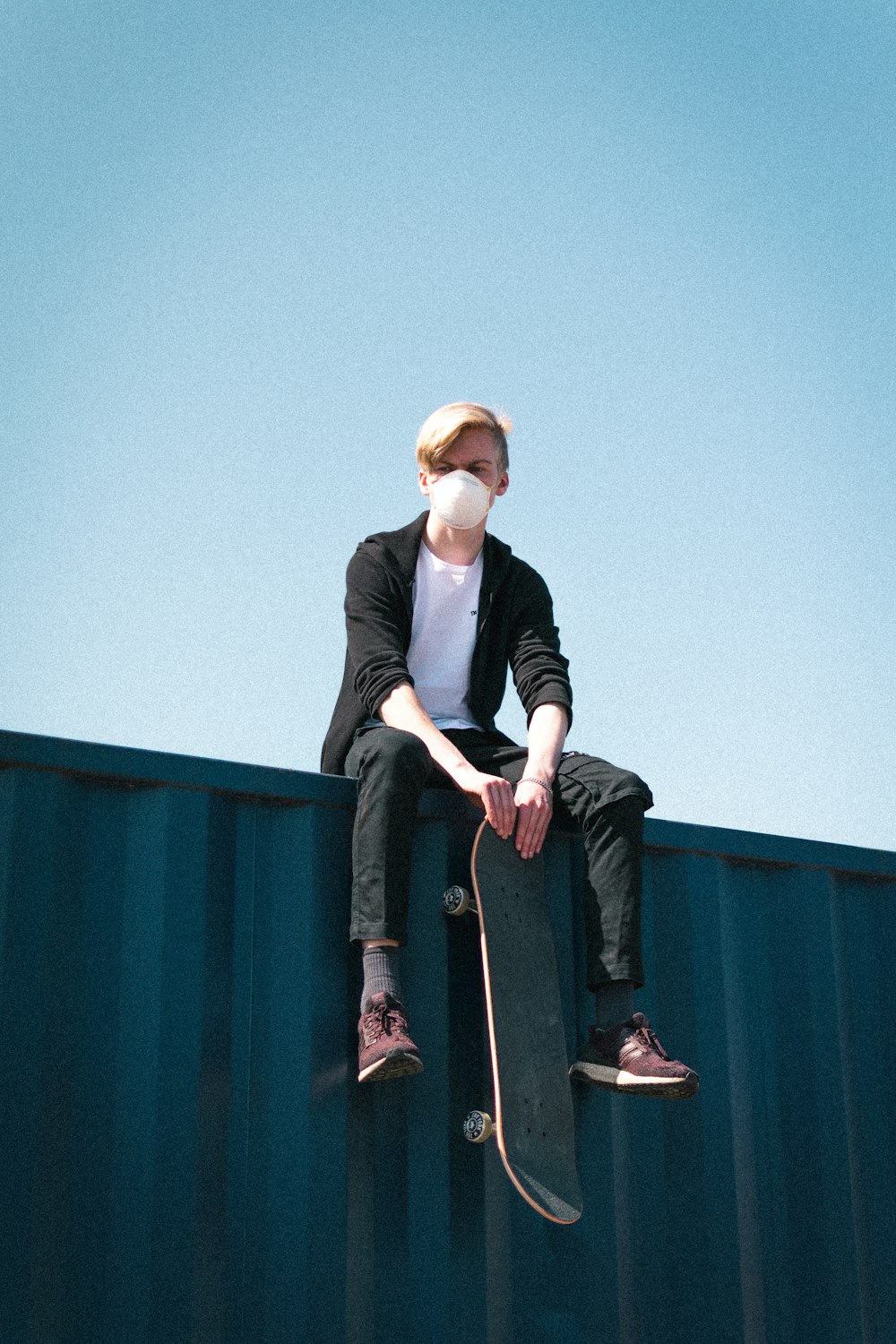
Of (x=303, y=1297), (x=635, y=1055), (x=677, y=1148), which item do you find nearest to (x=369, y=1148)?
(x=303, y=1297)

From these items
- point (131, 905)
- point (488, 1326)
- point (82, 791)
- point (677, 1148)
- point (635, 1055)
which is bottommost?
point (488, 1326)

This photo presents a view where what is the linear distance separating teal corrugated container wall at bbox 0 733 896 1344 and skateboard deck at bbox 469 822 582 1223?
0.14 m

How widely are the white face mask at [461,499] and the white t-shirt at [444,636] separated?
16cm

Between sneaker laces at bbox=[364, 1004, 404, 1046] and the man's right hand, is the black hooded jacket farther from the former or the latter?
sneaker laces at bbox=[364, 1004, 404, 1046]

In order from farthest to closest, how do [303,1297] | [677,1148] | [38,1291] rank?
[677,1148] < [303,1297] < [38,1291]

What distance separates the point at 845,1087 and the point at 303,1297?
184 cm

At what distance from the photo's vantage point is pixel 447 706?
3.69 meters

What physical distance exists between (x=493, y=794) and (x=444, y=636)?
602 millimetres

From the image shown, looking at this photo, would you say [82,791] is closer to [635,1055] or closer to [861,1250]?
[635,1055]

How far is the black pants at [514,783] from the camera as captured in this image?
10.2 ft

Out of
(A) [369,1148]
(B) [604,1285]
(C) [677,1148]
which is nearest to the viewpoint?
(A) [369,1148]

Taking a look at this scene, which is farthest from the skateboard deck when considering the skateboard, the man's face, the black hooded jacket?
the man's face

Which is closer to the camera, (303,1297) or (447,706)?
(303,1297)

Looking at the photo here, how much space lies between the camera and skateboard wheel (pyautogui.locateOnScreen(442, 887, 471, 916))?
10.9 feet
